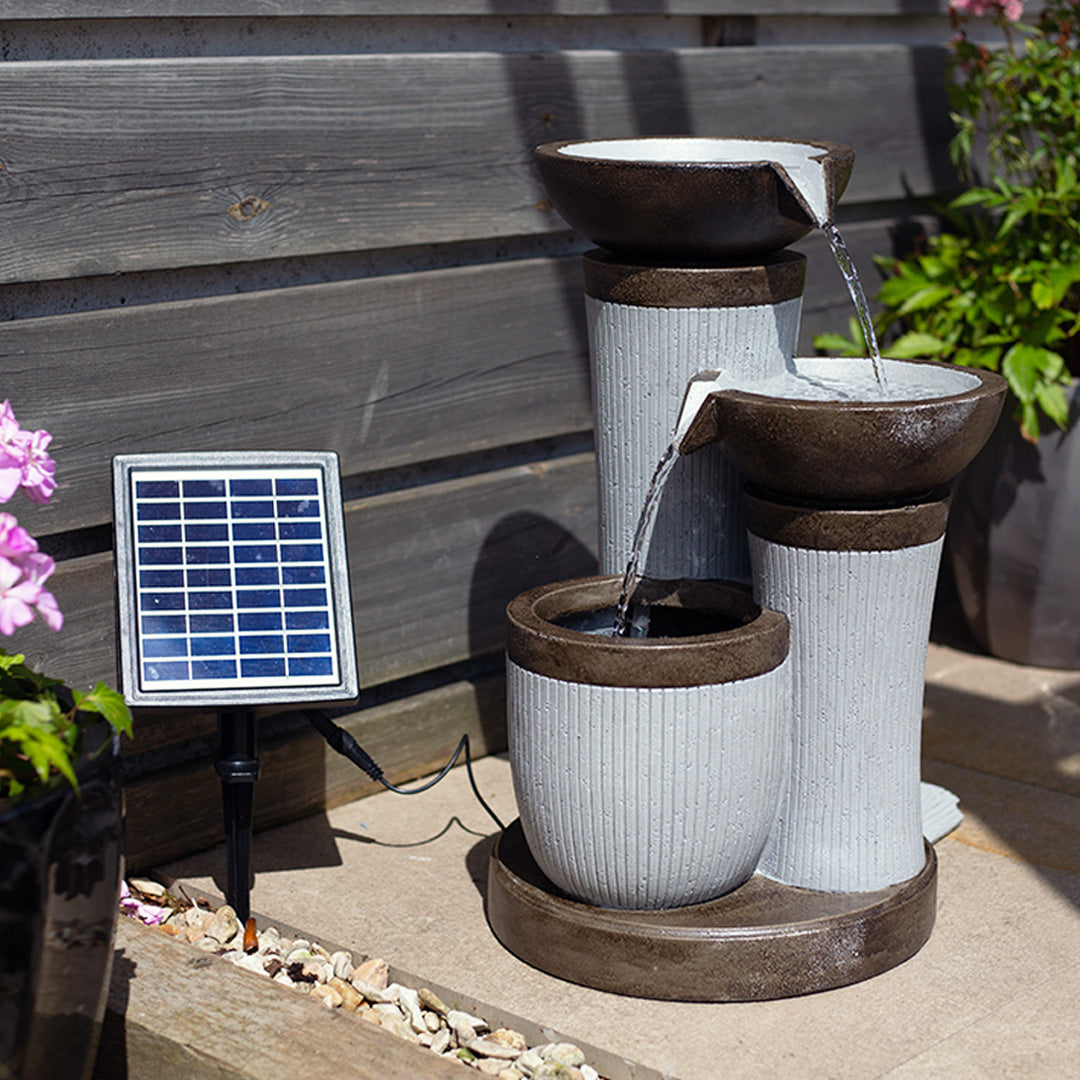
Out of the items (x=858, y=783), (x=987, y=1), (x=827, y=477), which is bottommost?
(x=858, y=783)

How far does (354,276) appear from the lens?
8.54 ft

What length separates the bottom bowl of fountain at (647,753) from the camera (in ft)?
6.26

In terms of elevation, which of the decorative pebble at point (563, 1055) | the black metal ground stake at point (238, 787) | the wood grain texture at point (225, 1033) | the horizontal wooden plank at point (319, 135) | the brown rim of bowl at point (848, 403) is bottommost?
the decorative pebble at point (563, 1055)

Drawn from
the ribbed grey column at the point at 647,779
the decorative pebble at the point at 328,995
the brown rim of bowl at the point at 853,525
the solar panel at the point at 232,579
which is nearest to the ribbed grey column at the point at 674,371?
the brown rim of bowl at the point at 853,525

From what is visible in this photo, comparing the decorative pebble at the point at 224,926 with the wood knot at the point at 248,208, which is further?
the wood knot at the point at 248,208

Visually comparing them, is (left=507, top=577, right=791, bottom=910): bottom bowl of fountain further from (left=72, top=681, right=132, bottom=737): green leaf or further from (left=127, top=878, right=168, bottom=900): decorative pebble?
(left=127, top=878, right=168, bottom=900): decorative pebble

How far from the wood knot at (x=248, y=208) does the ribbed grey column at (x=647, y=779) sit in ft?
2.93

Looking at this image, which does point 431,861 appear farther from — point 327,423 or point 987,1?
point 987,1

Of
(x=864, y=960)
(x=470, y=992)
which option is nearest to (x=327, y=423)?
(x=470, y=992)

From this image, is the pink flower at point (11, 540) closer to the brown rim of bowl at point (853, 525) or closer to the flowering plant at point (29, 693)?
the flowering plant at point (29, 693)

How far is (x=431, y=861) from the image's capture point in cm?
247

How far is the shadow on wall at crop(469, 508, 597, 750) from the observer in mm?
2855

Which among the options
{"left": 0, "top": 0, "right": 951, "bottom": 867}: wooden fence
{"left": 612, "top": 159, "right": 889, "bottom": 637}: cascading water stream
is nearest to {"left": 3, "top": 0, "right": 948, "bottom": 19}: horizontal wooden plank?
{"left": 0, "top": 0, "right": 951, "bottom": 867}: wooden fence

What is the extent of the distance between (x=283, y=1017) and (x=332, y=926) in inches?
17.0
